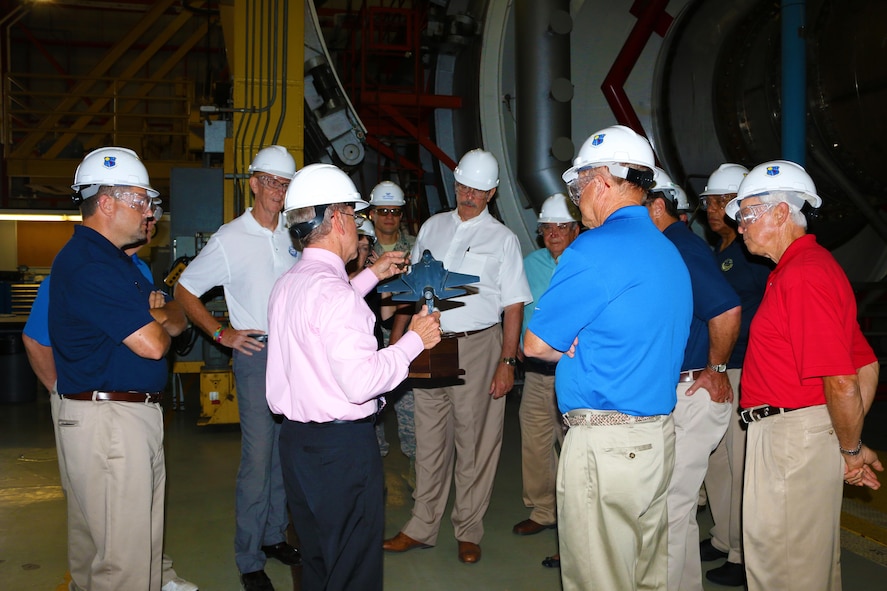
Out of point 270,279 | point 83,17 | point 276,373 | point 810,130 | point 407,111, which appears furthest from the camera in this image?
point 83,17

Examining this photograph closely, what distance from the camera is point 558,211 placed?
4152 mm

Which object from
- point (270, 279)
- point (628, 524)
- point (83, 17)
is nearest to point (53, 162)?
point (83, 17)

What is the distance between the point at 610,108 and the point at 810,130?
1427mm

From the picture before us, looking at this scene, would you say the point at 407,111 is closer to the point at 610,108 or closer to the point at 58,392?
the point at 610,108

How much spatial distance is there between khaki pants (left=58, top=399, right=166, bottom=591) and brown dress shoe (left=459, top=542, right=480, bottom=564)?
4.83 ft

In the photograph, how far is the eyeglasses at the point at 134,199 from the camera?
251 cm

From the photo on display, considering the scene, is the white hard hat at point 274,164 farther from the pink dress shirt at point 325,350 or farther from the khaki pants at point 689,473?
the khaki pants at point 689,473

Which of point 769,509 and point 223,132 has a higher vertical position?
point 223,132

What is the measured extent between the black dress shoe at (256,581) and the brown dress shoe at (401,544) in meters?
0.62

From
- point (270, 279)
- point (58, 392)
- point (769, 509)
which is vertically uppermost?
point (270, 279)

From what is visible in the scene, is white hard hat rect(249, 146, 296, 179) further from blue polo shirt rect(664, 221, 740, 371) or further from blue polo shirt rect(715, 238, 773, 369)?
blue polo shirt rect(715, 238, 773, 369)

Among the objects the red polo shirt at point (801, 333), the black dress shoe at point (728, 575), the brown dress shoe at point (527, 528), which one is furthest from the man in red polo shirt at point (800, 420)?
the brown dress shoe at point (527, 528)

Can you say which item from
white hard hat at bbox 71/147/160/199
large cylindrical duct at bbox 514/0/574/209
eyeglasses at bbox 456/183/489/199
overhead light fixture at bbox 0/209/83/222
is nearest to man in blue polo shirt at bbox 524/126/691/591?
white hard hat at bbox 71/147/160/199

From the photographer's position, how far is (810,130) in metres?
5.31
